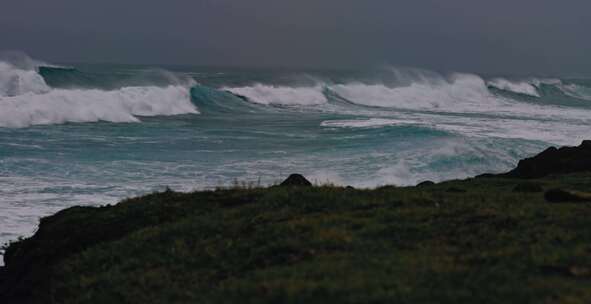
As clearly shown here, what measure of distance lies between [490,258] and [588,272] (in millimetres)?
946

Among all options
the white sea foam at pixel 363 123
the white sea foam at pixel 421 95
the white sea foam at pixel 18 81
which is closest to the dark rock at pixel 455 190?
the white sea foam at pixel 363 123

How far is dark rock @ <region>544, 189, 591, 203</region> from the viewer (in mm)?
10359

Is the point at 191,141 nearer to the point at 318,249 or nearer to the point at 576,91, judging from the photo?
the point at 318,249

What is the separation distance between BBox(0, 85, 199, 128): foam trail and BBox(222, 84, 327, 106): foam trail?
11.0 metres

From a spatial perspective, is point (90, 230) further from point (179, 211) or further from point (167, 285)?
point (167, 285)

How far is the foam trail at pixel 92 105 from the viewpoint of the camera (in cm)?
4422

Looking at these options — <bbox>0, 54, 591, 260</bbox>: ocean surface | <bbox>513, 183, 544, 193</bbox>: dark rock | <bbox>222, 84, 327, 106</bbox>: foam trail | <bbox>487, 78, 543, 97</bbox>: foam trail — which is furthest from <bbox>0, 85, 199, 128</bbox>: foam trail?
<bbox>487, 78, 543, 97</bbox>: foam trail

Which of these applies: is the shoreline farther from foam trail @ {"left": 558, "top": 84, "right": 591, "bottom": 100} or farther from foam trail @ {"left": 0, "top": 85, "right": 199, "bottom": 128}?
foam trail @ {"left": 558, "top": 84, "right": 591, "bottom": 100}

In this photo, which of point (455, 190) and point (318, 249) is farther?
point (455, 190)

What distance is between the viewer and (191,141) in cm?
3738

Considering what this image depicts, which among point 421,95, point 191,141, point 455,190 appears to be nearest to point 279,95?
point 421,95

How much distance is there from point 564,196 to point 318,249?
4.12 meters

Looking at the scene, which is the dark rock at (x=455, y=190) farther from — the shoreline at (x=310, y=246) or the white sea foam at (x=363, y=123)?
the white sea foam at (x=363, y=123)

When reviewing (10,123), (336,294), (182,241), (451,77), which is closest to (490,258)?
(336,294)
